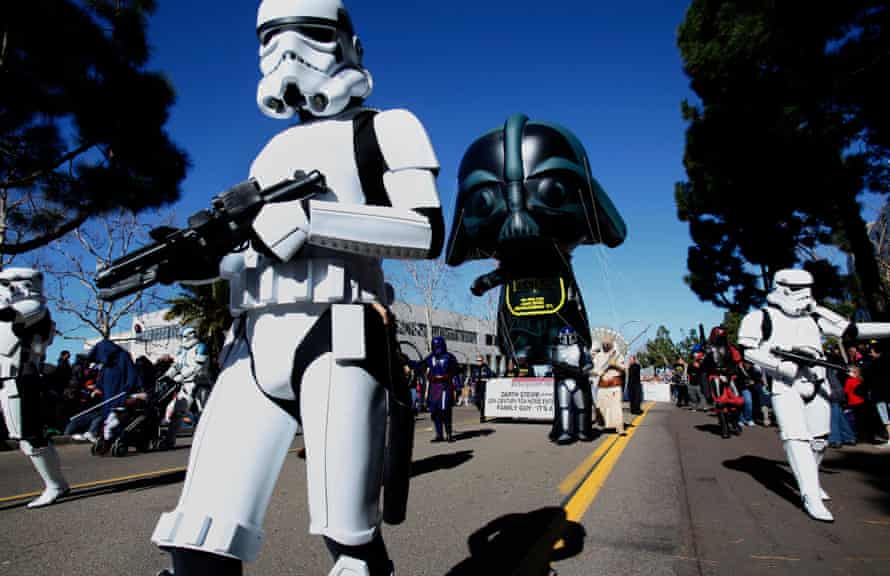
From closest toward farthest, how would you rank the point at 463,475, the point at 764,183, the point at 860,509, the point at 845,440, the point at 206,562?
the point at 206,562 → the point at 860,509 → the point at 463,475 → the point at 845,440 → the point at 764,183

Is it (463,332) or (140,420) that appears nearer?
(140,420)

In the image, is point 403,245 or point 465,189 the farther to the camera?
point 465,189

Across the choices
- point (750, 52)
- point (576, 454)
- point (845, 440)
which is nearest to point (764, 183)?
point (750, 52)

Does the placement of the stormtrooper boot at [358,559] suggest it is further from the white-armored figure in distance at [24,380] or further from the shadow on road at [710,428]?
the shadow on road at [710,428]

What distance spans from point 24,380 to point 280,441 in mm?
4312

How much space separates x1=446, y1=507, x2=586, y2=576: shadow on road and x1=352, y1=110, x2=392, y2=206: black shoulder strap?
6.54ft

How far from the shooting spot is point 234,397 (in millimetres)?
1566

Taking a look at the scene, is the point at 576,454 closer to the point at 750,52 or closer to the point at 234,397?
the point at 234,397

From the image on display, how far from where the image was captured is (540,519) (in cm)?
385

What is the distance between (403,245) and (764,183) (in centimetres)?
1759

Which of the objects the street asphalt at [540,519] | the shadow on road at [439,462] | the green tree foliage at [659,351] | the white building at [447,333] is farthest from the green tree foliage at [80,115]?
the green tree foliage at [659,351]

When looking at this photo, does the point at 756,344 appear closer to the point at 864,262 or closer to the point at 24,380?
the point at 24,380

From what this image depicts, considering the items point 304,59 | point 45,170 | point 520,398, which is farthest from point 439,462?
point 45,170

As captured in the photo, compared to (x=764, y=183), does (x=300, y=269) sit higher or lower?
lower
